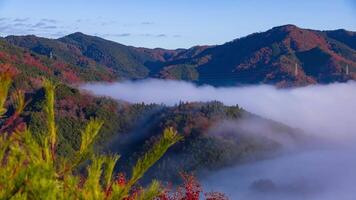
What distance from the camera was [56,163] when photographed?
4961 mm

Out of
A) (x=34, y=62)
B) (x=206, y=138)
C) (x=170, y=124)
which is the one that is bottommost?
(x=206, y=138)

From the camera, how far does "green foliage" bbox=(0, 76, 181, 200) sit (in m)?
4.27

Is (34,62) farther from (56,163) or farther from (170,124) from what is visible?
(56,163)

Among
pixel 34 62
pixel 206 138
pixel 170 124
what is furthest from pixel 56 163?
pixel 34 62

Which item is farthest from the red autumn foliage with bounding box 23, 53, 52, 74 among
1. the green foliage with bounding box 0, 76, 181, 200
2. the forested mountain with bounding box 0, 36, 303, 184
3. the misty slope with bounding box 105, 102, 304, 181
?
the green foliage with bounding box 0, 76, 181, 200

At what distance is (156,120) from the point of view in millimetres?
136500

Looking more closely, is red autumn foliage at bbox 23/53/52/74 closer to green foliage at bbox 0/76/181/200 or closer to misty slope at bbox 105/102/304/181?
misty slope at bbox 105/102/304/181

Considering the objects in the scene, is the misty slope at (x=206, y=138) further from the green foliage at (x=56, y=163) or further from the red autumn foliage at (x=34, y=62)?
the green foliage at (x=56, y=163)

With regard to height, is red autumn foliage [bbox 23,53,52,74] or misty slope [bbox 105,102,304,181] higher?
red autumn foliage [bbox 23,53,52,74]

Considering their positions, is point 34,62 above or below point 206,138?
above

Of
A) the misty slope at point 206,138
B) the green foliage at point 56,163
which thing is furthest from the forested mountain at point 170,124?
the green foliage at point 56,163

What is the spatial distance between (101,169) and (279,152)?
125340 mm

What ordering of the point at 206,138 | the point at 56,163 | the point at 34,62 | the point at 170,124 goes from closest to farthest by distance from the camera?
1. the point at 56,163
2. the point at 170,124
3. the point at 206,138
4. the point at 34,62

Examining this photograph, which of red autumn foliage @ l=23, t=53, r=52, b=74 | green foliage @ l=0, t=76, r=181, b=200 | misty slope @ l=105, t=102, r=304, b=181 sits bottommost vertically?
misty slope @ l=105, t=102, r=304, b=181
